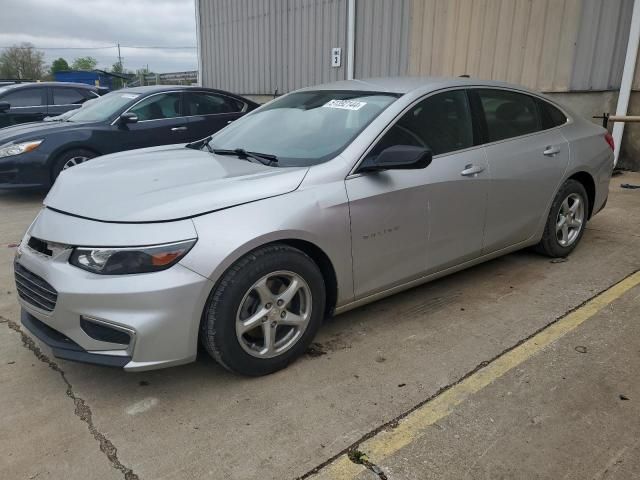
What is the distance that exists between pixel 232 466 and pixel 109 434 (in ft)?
2.06

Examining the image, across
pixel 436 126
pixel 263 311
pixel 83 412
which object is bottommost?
pixel 83 412

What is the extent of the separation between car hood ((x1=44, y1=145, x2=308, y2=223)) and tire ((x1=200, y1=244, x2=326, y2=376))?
0.33 meters

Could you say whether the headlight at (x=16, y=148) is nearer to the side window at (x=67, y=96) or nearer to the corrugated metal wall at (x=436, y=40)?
the side window at (x=67, y=96)

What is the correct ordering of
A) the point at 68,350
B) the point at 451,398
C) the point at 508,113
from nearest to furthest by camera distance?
the point at 68,350
the point at 451,398
the point at 508,113

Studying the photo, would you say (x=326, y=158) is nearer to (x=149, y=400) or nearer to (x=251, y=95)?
(x=149, y=400)

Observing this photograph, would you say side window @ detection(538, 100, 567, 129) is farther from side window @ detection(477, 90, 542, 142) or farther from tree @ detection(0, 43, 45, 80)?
tree @ detection(0, 43, 45, 80)

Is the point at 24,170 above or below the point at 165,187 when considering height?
below

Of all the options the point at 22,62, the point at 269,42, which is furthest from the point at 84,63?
the point at 269,42

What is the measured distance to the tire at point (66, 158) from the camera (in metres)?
6.78

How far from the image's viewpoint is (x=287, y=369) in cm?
289

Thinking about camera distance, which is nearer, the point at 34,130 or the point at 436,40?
the point at 34,130

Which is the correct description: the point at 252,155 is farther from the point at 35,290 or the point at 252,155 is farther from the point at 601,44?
the point at 601,44

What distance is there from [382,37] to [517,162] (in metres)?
7.07

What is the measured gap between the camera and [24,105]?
31.7ft
